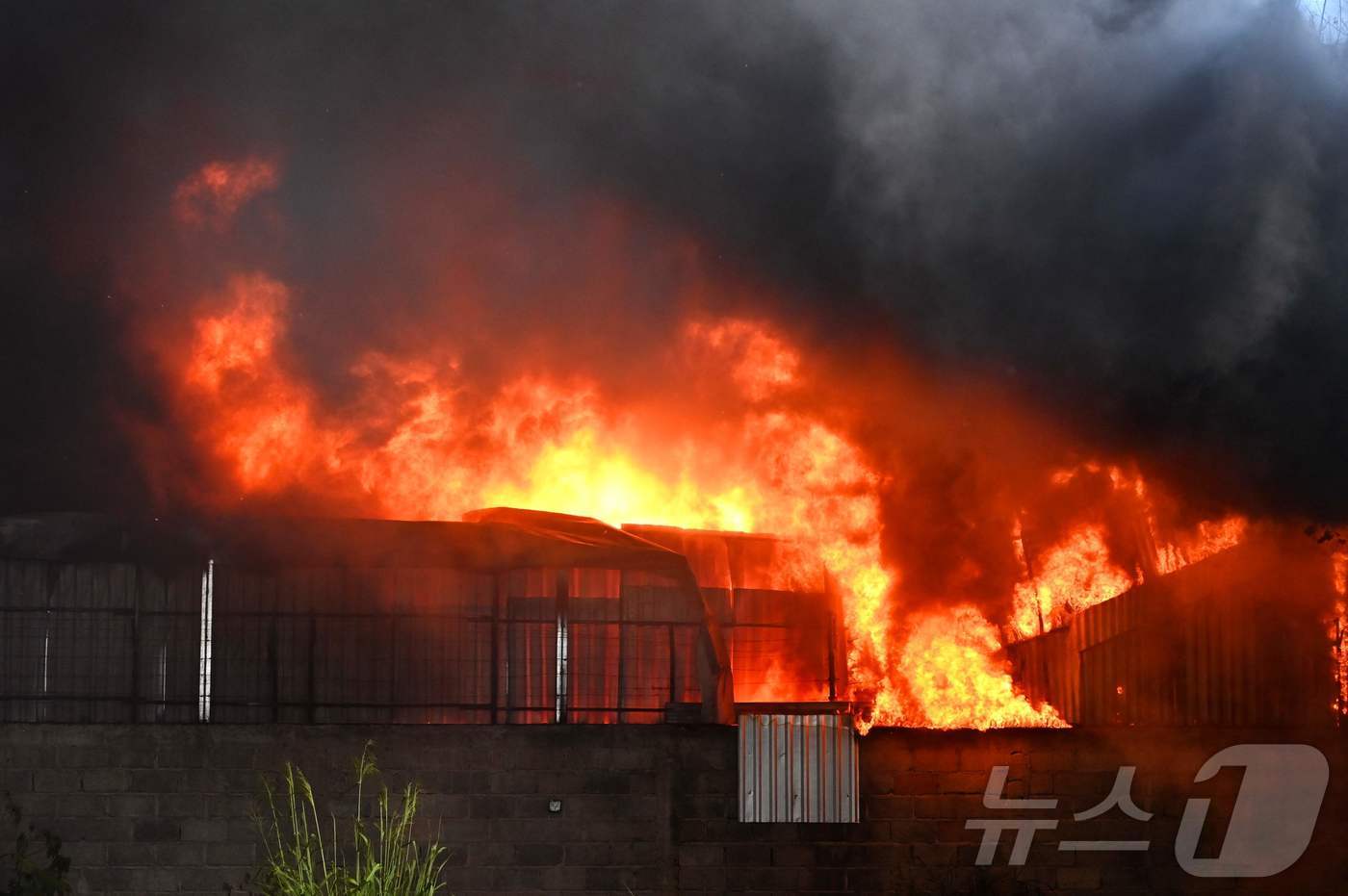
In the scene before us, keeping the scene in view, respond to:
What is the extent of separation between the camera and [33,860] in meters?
12.0

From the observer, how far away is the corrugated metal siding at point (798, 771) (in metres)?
12.2

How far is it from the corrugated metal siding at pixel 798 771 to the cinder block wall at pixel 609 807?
0.40 ft

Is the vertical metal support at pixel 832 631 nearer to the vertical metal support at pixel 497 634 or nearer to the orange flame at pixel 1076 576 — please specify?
the orange flame at pixel 1076 576

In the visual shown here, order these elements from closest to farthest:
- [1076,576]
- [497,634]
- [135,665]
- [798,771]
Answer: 1. [798,771]
2. [135,665]
3. [497,634]
4. [1076,576]

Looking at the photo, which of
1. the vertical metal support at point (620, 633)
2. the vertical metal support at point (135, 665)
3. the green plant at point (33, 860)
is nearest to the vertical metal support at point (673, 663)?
the vertical metal support at point (620, 633)

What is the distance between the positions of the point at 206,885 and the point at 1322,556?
10.9 metres

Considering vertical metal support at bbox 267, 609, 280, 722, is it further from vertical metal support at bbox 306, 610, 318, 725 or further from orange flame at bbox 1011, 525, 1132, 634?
orange flame at bbox 1011, 525, 1132, 634

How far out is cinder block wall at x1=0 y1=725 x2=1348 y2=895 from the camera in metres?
12.1

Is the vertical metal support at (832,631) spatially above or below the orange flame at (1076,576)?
below

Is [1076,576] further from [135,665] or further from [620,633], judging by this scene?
[135,665]

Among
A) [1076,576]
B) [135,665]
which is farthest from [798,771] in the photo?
[135,665]

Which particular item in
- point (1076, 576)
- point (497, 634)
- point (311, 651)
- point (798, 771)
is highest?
point (1076, 576)

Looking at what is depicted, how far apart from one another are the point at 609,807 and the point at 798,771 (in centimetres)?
164

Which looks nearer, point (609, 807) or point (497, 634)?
point (609, 807)
